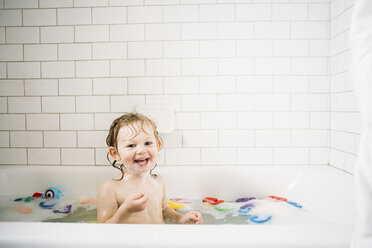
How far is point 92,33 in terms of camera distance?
182 cm

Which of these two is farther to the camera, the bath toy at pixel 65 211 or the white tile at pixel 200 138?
the white tile at pixel 200 138

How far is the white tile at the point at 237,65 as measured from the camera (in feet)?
5.88

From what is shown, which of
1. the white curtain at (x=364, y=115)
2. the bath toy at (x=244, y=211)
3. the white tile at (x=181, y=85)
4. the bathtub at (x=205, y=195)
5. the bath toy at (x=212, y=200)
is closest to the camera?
the white curtain at (x=364, y=115)

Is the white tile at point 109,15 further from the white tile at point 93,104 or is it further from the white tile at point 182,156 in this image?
the white tile at point 182,156

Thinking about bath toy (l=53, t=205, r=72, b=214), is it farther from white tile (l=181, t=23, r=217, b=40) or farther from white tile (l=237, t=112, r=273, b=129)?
white tile (l=181, t=23, r=217, b=40)

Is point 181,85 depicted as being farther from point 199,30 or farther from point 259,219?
point 259,219

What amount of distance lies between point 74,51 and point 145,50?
0.47m

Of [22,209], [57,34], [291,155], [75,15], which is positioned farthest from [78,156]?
[291,155]

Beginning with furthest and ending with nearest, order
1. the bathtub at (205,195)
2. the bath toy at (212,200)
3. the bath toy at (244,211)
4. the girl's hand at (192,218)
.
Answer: the bath toy at (212,200) → the bath toy at (244,211) → the girl's hand at (192,218) → the bathtub at (205,195)

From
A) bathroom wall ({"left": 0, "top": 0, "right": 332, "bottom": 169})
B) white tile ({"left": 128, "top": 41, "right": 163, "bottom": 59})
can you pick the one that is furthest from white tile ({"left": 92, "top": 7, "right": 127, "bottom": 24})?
white tile ({"left": 128, "top": 41, "right": 163, "bottom": 59})

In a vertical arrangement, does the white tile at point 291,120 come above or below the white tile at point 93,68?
below

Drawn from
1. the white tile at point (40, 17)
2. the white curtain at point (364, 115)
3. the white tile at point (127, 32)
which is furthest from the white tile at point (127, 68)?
the white curtain at point (364, 115)

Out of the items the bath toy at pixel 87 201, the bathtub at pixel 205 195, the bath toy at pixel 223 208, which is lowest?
the bath toy at pixel 223 208

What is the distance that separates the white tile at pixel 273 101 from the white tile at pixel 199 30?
1.64 ft
